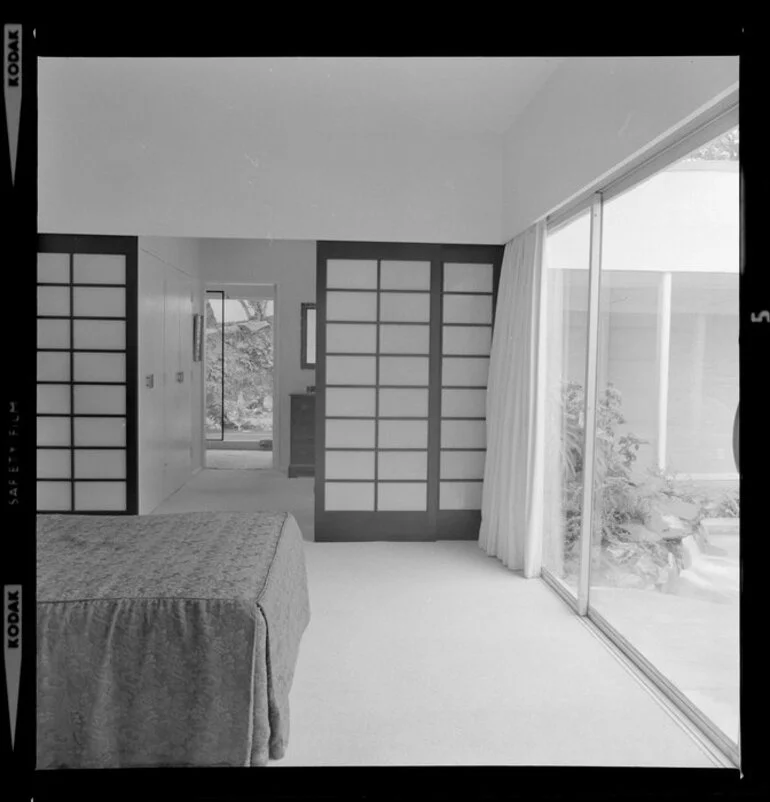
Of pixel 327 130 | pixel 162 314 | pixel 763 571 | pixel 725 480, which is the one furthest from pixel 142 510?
pixel 763 571

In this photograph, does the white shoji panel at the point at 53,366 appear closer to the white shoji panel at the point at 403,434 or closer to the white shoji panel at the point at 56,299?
the white shoji panel at the point at 56,299

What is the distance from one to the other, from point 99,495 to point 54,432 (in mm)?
405

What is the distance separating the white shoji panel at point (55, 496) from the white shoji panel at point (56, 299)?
2.91 feet

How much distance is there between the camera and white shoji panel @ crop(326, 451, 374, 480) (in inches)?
185

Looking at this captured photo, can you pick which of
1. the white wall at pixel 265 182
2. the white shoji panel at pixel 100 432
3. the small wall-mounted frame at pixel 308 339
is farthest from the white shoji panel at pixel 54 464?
the small wall-mounted frame at pixel 308 339

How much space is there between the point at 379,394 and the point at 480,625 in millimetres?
1958

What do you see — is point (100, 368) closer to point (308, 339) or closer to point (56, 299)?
point (56, 299)

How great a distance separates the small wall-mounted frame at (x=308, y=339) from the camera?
7.05 metres

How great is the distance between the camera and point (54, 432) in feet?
12.7

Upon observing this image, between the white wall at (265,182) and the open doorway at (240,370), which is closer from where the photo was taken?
the white wall at (265,182)

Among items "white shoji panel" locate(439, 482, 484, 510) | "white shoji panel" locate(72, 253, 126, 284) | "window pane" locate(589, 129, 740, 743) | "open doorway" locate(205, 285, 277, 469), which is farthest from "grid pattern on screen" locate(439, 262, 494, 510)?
"open doorway" locate(205, 285, 277, 469)

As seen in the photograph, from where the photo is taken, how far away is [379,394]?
15.4 ft

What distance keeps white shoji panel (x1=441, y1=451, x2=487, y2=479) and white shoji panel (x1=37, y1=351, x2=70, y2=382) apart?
2262 millimetres
